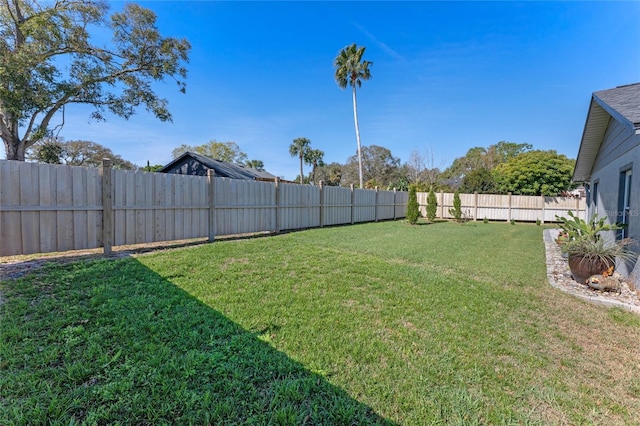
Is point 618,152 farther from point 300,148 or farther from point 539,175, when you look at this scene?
point 300,148

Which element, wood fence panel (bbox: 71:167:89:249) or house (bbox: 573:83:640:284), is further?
wood fence panel (bbox: 71:167:89:249)

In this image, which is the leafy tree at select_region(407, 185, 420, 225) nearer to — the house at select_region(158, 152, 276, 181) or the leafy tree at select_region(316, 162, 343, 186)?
the house at select_region(158, 152, 276, 181)

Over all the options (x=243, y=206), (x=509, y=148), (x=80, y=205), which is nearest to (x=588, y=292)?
(x=243, y=206)

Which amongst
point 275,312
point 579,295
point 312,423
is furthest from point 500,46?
point 312,423

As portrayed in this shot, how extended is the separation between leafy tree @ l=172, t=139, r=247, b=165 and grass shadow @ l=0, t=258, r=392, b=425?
40909 millimetres

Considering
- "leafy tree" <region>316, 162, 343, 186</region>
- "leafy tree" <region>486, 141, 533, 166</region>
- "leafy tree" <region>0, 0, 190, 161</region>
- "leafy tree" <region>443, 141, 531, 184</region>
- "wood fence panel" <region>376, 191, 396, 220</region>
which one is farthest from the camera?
"leafy tree" <region>486, 141, 533, 166</region>

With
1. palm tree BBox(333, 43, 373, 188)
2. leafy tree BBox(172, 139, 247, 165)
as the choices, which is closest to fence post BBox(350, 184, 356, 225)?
palm tree BBox(333, 43, 373, 188)

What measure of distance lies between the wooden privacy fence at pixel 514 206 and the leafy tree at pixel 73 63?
56.9ft

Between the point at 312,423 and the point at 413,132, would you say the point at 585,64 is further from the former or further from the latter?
the point at 413,132

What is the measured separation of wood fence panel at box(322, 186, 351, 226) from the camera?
468 inches

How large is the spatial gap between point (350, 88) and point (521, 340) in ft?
71.5

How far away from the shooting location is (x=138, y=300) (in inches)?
124

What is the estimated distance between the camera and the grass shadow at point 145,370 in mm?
1656

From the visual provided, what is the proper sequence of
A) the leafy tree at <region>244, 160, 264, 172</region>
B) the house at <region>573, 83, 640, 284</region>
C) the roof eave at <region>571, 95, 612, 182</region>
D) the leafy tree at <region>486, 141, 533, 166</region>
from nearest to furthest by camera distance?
the house at <region>573, 83, 640, 284</region> → the roof eave at <region>571, 95, 612, 182</region> → the leafy tree at <region>486, 141, 533, 166</region> → the leafy tree at <region>244, 160, 264, 172</region>
